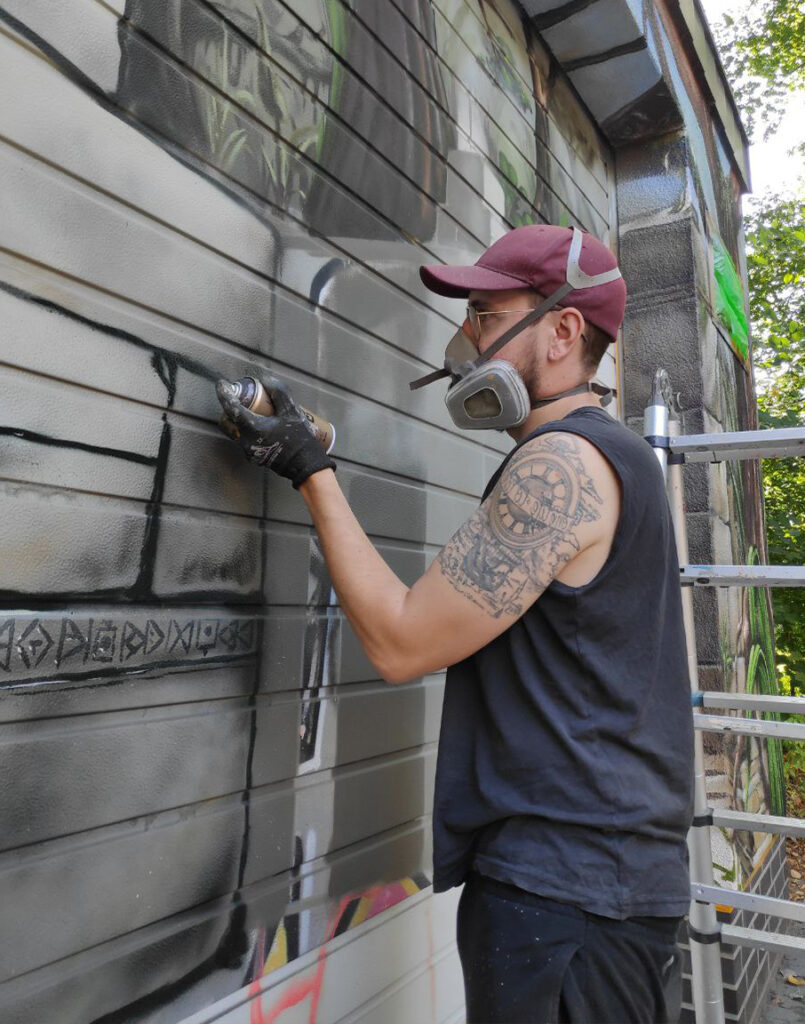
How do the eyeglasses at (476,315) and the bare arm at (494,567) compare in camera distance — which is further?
the eyeglasses at (476,315)

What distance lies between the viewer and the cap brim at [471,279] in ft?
6.40

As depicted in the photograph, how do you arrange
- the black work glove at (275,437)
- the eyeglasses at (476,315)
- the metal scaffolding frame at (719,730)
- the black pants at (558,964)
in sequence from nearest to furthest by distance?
1. the black pants at (558,964)
2. the black work glove at (275,437)
3. the eyeglasses at (476,315)
4. the metal scaffolding frame at (719,730)

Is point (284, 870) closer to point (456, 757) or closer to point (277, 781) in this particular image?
point (277, 781)

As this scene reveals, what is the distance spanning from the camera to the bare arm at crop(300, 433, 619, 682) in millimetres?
1577

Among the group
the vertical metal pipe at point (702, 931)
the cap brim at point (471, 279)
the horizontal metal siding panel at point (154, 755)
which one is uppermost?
the cap brim at point (471, 279)

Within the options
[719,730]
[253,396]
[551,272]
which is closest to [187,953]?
[253,396]

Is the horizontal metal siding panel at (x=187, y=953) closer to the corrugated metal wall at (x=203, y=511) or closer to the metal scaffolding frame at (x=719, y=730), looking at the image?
the corrugated metal wall at (x=203, y=511)

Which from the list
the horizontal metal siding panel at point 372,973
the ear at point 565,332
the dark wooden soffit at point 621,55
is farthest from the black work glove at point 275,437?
the dark wooden soffit at point 621,55

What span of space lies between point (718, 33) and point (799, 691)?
10732 millimetres

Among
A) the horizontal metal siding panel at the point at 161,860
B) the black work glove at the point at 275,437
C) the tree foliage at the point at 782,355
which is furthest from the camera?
the tree foliage at the point at 782,355

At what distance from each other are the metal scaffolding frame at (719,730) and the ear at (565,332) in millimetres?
1094

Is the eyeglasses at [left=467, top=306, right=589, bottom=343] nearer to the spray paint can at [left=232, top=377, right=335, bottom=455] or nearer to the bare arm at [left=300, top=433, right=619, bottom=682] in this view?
the bare arm at [left=300, top=433, right=619, bottom=682]

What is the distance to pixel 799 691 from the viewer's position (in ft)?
29.7

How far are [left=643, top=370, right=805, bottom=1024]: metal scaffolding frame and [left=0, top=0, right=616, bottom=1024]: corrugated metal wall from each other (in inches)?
36.8
